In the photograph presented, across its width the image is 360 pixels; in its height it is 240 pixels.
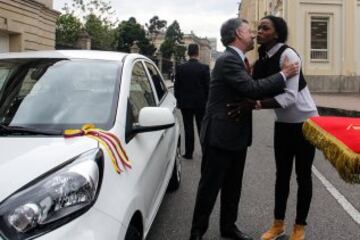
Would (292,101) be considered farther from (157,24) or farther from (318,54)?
(157,24)

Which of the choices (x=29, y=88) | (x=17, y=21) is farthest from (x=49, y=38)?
(x=29, y=88)

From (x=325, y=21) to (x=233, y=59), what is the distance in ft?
108

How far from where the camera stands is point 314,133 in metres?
3.30

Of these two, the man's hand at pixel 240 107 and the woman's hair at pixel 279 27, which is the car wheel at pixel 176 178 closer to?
the man's hand at pixel 240 107

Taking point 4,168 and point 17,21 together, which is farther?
point 17,21

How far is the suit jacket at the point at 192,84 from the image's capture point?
357 inches

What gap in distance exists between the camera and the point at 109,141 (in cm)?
326

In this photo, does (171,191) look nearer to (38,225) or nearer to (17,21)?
(38,225)

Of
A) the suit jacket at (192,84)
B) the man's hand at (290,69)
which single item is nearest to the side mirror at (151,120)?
the man's hand at (290,69)

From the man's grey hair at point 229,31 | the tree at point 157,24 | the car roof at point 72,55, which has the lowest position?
the car roof at point 72,55

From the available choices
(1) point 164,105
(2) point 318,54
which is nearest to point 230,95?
(1) point 164,105

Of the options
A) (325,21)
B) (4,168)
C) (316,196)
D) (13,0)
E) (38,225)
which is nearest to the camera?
(38,225)

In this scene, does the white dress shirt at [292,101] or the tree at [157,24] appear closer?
the white dress shirt at [292,101]

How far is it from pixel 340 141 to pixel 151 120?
1.40 metres
